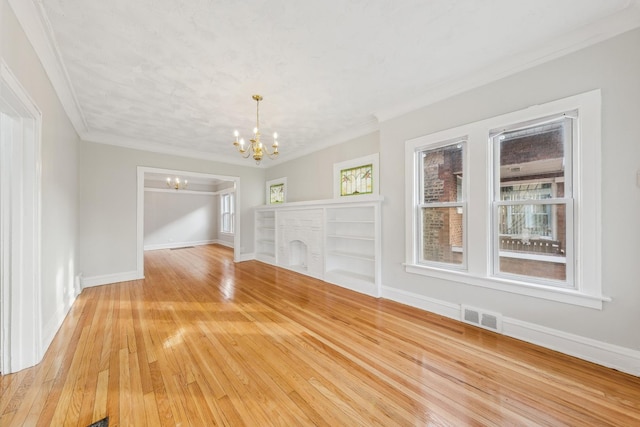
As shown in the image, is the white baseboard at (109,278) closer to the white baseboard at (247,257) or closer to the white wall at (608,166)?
the white baseboard at (247,257)

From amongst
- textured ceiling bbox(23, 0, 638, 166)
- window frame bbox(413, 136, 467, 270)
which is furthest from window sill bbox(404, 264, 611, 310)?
textured ceiling bbox(23, 0, 638, 166)

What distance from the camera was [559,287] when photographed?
2191 millimetres

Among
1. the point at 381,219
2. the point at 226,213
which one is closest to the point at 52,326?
the point at 381,219

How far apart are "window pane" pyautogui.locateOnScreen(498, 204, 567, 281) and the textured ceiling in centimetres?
146

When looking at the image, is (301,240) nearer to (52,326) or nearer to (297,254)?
(297,254)

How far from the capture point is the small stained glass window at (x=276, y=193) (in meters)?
6.37

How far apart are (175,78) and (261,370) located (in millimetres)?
3103

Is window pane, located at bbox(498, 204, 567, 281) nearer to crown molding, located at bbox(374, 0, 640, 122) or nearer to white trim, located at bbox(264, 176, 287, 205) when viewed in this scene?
crown molding, located at bbox(374, 0, 640, 122)

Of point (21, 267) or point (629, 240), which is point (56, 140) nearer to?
point (21, 267)

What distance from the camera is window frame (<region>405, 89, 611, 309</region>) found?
78.4 inches

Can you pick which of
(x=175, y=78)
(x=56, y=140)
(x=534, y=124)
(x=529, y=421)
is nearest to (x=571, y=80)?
(x=534, y=124)

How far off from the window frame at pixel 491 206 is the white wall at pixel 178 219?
9331 mm

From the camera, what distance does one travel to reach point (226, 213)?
10.0 metres

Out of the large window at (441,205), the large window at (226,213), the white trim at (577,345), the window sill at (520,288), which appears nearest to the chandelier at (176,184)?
the large window at (226,213)
